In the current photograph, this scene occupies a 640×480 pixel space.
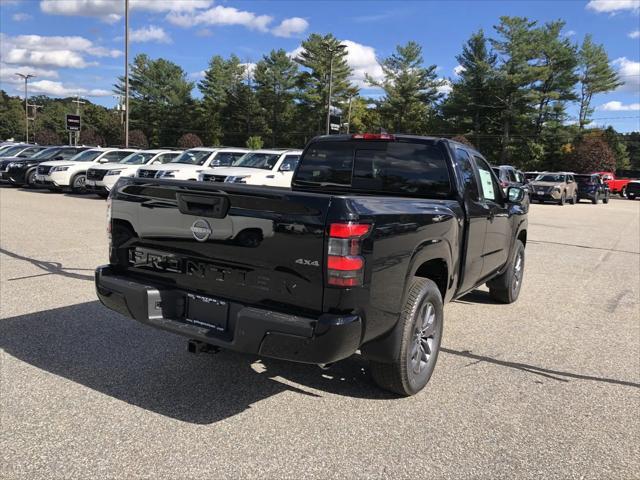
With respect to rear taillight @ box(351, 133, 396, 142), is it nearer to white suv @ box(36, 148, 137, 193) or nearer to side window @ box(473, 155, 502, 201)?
side window @ box(473, 155, 502, 201)

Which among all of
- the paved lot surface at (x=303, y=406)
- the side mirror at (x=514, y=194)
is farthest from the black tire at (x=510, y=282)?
the side mirror at (x=514, y=194)

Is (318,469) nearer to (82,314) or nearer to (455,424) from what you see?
(455,424)

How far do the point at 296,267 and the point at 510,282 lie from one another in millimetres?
4227

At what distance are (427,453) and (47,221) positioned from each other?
11315mm

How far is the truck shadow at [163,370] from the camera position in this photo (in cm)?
369

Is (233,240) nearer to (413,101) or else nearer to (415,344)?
(415,344)

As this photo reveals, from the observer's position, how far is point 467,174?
4.91 metres

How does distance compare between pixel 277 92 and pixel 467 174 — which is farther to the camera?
pixel 277 92

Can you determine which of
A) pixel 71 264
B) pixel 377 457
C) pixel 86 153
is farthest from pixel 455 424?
pixel 86 153

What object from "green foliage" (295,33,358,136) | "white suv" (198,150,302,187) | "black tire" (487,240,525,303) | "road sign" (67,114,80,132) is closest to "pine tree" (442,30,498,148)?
"green foliage" (295,33,358,136)

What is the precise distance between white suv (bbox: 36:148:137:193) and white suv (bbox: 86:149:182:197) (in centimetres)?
113

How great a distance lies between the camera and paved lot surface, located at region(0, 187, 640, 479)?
9.79ft

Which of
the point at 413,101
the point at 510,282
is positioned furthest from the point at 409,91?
the point at 510,282

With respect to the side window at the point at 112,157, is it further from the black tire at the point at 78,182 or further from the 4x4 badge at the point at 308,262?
the 4x4 badge at the point at 308,262
